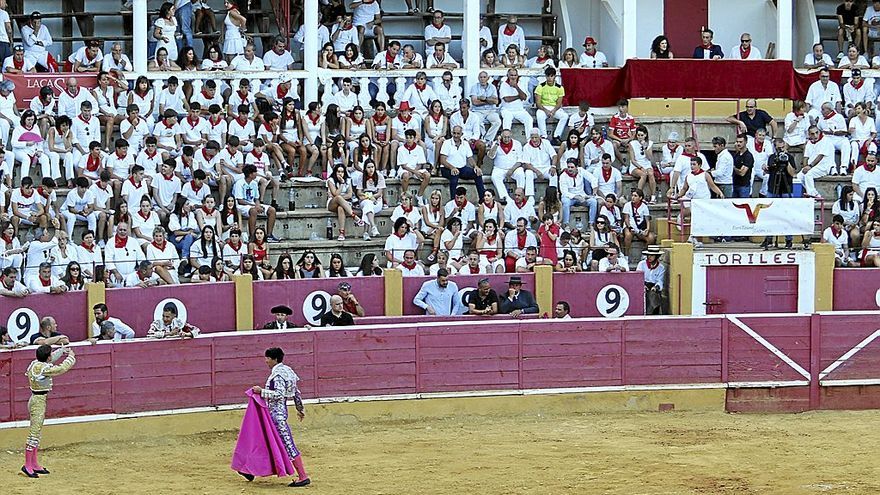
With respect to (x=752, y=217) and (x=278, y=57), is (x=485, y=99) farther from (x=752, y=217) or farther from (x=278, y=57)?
A: (x=752, y=217)

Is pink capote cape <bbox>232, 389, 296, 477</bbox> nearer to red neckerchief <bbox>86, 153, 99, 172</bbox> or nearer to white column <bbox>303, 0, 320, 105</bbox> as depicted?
red neckerchief <bbox>86, 153, 99, 172</bbox>

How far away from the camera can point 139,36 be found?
24.1 m

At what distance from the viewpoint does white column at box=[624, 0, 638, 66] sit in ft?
86.4

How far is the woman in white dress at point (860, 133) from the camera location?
23844mm

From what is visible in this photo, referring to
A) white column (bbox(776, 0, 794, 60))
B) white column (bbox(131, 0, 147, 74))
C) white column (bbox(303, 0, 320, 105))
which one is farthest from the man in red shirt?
white column (bbox(131, 0, 147, 74))

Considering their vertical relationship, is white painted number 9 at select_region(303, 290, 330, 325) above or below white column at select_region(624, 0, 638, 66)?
below

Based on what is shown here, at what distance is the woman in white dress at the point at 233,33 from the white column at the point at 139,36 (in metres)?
1.13

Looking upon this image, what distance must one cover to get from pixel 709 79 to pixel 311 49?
559cm

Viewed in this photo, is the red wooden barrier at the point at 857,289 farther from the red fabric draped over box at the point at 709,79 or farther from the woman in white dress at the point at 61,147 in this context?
the woman in white dress at the point at 61,147

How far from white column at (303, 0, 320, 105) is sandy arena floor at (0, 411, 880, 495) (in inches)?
285

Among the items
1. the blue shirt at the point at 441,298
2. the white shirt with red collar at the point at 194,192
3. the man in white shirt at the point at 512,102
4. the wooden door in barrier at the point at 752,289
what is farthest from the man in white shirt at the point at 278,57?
the wooden door in barrier at the point at 752,289

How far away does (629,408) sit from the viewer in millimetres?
19188

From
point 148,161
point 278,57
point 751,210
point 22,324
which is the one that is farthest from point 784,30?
point 22,324

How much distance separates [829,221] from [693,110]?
2.55m
